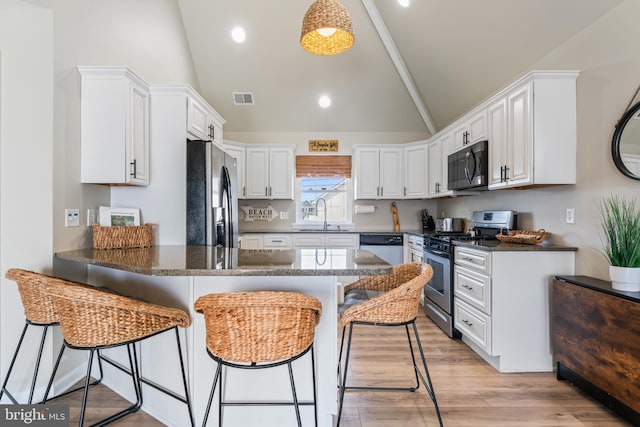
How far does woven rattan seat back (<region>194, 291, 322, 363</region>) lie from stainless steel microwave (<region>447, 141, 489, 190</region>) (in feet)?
8.35

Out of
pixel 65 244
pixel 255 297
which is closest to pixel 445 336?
pixel 255 297

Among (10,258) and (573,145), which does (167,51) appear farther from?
(573,145)

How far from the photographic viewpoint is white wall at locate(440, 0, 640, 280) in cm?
210

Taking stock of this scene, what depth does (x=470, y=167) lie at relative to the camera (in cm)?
336

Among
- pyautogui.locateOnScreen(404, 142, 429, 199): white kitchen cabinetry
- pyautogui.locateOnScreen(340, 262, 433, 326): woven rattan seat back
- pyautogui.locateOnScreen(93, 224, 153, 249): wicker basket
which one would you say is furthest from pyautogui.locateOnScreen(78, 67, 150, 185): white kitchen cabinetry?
pyautogui.locateOnScreen(404, 142, 429, 199): white kitchen cabinetry

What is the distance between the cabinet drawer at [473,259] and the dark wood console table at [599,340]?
0.46 metres

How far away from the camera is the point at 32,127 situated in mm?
2129

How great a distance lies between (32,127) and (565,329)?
380 cm

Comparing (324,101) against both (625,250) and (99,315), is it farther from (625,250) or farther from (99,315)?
(99,315)

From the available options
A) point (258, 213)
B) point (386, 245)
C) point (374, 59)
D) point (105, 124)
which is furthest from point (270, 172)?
point (105, 124)

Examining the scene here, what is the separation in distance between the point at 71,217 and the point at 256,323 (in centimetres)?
189

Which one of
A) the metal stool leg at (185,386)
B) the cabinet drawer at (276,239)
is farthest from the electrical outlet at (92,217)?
the cabinet drawer at (276,239)

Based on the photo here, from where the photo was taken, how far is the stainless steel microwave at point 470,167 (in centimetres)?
314

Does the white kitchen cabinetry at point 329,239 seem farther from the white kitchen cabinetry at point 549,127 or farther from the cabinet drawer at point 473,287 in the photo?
the white kitchen cabinetry at point 549,127
